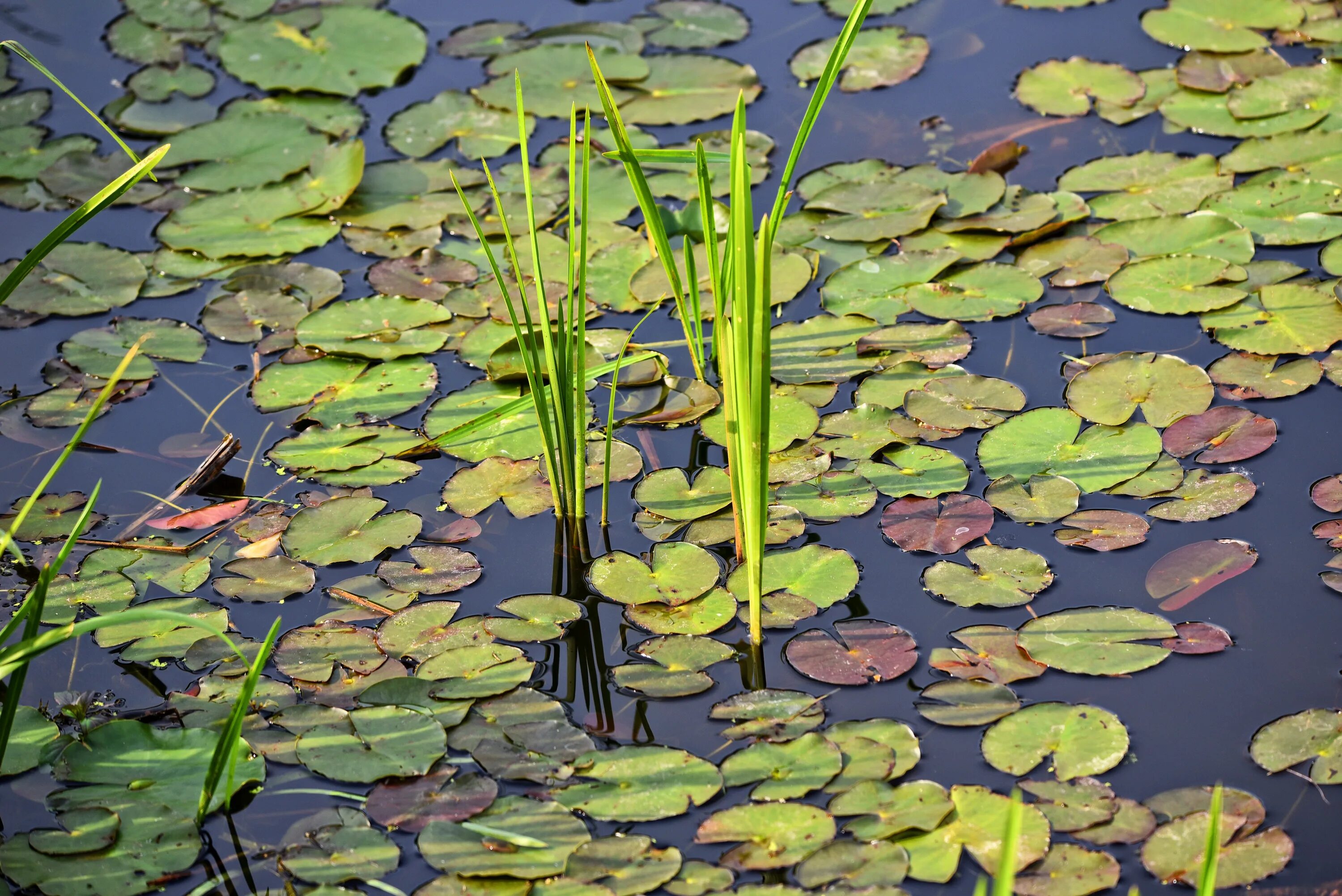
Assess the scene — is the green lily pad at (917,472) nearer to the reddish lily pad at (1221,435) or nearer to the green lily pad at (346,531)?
the reddish lily pad at (1221,435)

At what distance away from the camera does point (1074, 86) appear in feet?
12.1

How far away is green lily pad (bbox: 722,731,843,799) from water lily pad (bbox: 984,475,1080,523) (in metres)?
0.73

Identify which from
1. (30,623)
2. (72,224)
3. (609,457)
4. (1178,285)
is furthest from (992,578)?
(72,224)

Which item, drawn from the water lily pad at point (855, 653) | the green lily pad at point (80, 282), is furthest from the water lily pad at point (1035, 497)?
the green lily pad at point (80, 282)

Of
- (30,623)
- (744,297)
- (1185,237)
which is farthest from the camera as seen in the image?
(1185,237)

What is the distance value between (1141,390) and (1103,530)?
47cm

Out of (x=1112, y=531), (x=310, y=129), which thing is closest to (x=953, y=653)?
(x=1112, y=531)

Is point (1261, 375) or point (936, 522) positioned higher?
point (1261, 375)

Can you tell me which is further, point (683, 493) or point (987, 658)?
point (683, 493)

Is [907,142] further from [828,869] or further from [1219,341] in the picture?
[828,869]

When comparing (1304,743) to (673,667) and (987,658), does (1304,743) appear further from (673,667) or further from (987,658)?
(673,667)

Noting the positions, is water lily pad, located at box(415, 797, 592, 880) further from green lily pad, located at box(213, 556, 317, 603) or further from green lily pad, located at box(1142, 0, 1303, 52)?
green lily pad, located at box(1142, 0, 1303, 52)

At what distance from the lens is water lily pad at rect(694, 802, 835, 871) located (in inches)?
74.4

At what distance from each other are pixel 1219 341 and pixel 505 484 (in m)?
1.76
